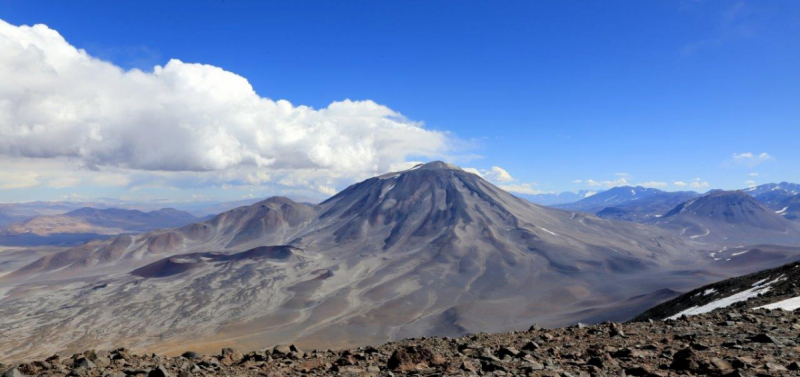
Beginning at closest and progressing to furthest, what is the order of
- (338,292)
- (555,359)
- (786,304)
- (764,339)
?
1. (555,359)
2. (764,339)
3. (786,304)
4. (338,292)

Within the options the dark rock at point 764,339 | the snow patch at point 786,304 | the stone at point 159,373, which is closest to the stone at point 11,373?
the stone at point 159,373

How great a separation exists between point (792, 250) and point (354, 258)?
185 m

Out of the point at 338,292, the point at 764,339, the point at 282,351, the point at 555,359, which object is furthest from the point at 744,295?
the point at 338,292

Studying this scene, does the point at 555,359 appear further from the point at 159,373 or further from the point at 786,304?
the point at 786,304

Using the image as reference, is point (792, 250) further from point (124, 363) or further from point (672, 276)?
point (124, 363)

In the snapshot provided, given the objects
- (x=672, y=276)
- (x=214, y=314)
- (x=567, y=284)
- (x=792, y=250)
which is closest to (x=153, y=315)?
(x=214, y=314)

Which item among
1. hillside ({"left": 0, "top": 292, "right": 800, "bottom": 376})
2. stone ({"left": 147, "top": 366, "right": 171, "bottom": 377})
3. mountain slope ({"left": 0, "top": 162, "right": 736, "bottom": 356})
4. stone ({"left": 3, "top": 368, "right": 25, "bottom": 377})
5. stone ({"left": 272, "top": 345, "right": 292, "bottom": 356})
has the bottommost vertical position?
mountain slope ({"left": 0, "top": 162, "right": 736, "bottom": 356})

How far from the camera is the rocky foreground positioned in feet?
25.7

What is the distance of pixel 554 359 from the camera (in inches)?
370

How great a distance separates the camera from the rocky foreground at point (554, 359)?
7836 mm

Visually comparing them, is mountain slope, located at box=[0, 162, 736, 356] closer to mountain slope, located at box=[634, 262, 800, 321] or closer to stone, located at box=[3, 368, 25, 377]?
mountain slope, located at box=[634, 262, 800, 321]

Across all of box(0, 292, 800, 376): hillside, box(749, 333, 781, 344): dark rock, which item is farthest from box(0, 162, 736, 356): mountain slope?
box(749, 333, 781, 344): dark rock

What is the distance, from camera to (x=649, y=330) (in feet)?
43.2

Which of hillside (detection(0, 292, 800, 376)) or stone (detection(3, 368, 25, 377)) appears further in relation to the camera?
stone (detection(3, 368, 25, 377))
